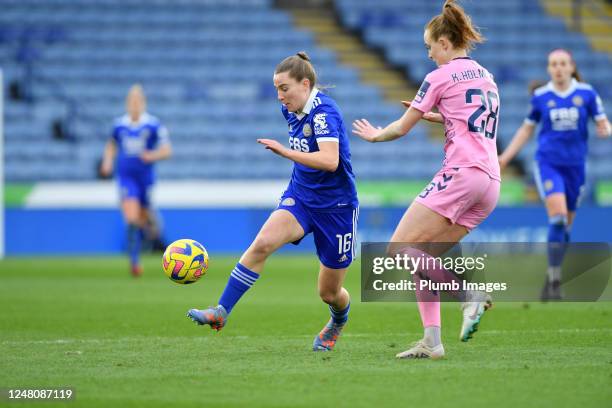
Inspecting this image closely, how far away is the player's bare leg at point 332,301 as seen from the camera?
25.0 ft

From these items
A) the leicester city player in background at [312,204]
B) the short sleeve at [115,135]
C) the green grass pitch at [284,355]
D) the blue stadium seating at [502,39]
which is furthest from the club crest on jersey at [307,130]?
the blue stadium seating at [502,39]

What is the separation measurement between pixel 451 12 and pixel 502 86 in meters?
20.1

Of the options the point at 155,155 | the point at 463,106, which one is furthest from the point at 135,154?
the point at 463,106

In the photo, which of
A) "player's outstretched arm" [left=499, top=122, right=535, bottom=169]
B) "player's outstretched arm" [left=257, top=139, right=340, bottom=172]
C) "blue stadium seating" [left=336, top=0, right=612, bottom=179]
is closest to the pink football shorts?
"player's outstretched arm" [left=257, top=139, right=340, bottom=172]

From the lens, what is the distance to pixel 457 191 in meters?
6.91

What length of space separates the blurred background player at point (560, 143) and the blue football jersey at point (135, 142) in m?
6.44

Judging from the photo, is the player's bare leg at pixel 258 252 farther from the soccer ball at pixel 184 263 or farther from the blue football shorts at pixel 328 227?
the soccer ball at pixel 184 263

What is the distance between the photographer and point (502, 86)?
87.3ft

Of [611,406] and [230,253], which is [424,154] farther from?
Answer: [611,406]

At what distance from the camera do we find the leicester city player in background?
7.43m

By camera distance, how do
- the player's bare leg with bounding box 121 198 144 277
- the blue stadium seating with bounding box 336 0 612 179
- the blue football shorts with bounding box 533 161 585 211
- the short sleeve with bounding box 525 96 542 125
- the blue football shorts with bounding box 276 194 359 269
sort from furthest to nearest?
the blue stadium seating with bounding box 336 0 612 179 < the player's bare leg with bounding box 121 198 144 277 < the short sleeve with bounding box 525 96 542 125 < the blue football shorts with bounding box 533 161 585 211 < the blue football shorts with bounding box 276 194 359 269

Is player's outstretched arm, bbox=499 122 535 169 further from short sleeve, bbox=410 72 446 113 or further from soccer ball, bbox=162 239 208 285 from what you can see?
short sleeve, bbox=410 72 446 113

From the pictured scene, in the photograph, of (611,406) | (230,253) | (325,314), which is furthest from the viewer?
(230,253)

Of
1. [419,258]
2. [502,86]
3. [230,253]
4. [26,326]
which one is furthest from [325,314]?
[502,86]
